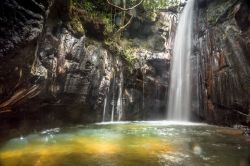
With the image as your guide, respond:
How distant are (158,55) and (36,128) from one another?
29.3ft

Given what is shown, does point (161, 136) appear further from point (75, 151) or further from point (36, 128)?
point (36, 128)

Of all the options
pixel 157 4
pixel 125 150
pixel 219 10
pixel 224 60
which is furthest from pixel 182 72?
pixel 125 150

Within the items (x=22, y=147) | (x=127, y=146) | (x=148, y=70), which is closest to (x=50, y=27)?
(x=22, y=147)

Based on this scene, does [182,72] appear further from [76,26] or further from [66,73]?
[66,73]

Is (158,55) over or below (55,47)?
over

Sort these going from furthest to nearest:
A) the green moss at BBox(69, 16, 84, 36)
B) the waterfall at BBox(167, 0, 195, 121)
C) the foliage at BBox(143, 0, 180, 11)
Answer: the foliage at BBox(143, 0, 180, 11) → the waterfall at BBox(167, 0, 195, 121) → the green moss at BBox(69, 16, 84, 36)

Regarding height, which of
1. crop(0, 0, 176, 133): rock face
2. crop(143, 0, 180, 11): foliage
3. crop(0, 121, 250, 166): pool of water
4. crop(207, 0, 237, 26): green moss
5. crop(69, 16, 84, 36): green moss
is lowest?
crop(0, 121, 250, 166): pool of water

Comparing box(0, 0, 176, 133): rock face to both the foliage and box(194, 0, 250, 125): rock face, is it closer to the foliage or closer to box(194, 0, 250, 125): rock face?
the foliage

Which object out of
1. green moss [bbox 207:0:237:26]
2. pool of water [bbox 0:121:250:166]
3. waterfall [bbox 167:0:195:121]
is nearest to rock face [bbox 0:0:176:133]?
waterfall [bbox 167:0:195:121]

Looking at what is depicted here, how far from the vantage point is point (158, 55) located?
16422mm

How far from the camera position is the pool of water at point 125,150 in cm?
577

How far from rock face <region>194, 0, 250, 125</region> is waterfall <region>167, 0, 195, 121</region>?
934mm

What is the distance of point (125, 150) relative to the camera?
686cm

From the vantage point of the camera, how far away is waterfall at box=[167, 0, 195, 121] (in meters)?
15.5
